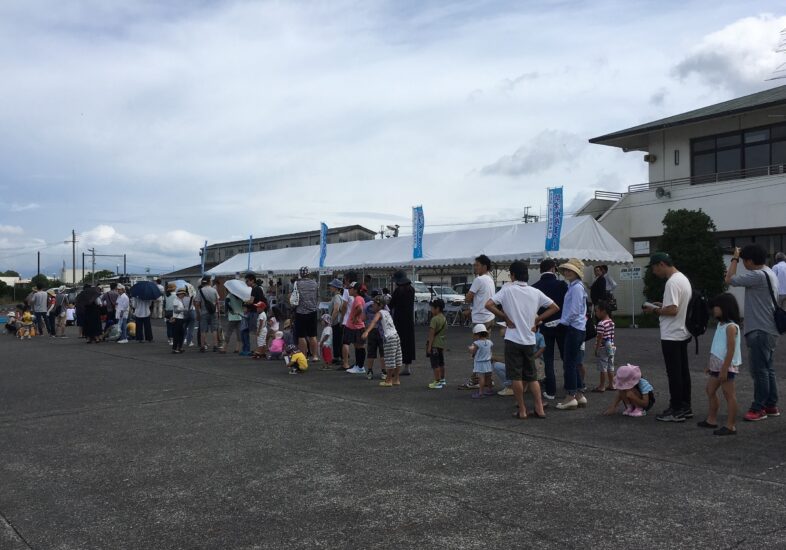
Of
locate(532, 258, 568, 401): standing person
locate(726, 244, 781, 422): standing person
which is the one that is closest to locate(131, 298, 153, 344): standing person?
locate(532, 258, 568, 401): standing person

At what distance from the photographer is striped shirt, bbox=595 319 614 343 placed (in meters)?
9.16

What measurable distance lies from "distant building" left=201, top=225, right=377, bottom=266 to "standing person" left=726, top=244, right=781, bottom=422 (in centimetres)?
4386

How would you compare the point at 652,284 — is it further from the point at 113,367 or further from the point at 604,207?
the point at 113,367

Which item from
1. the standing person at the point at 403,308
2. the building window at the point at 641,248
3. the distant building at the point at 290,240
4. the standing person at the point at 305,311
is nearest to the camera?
the standing person at the point at 403,308

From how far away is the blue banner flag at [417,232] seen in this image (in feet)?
83.1

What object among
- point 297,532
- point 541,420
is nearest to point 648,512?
point 297,532

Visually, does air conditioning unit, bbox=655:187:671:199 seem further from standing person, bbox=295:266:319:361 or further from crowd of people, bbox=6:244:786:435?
standing person, bbox=295:266:319:361

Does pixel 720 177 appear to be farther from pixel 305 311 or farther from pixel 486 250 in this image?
pixel 305 311

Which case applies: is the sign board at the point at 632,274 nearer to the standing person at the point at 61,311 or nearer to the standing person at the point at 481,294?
the standing person at the point at 481,294

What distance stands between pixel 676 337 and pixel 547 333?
1.89 m

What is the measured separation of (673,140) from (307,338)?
24824mm

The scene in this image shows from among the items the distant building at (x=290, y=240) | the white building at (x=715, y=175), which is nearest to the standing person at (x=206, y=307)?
the white building at (x=715, y=175)

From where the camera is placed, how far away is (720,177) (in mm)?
30203

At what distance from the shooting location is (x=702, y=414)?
7.77m
